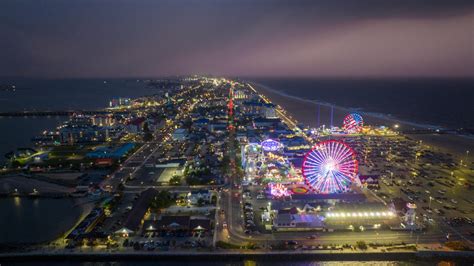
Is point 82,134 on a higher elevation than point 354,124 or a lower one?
lower

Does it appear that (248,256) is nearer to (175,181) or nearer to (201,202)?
(201,202)

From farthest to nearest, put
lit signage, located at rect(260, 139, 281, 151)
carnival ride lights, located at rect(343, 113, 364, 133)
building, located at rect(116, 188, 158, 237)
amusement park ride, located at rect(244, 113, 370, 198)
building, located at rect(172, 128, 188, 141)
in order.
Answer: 1. carnival ride lights, located at rect(343, 113, 364, 133)
2. building, located at rect(172, 128, 188, 141)
3. lit signage, located at rect(260, 139, 281, 151)
4. amusement park ride, located at rect(244, 113, 370, 198)
5. building, located at rect(116, 188, 158, 237)

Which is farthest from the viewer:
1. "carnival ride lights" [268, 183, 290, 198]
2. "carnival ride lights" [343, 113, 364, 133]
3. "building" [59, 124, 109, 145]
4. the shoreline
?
"carnival ride lights" [343, 113, 364, 133]

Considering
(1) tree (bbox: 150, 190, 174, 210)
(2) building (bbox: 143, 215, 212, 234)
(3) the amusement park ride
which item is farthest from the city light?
(1) tree (bbox: 150, 190, 174, 210)

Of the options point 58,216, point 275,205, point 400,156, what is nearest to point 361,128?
point 400,156

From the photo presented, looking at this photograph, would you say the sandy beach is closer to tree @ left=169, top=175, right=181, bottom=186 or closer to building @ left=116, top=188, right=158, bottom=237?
tree @ left=169, top=175, right=181, bottom=186

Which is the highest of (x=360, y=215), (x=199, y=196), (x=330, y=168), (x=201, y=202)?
(x=330, y=168)

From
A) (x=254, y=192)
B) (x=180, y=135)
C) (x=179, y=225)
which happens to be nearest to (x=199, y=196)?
(x=254, y=192)
